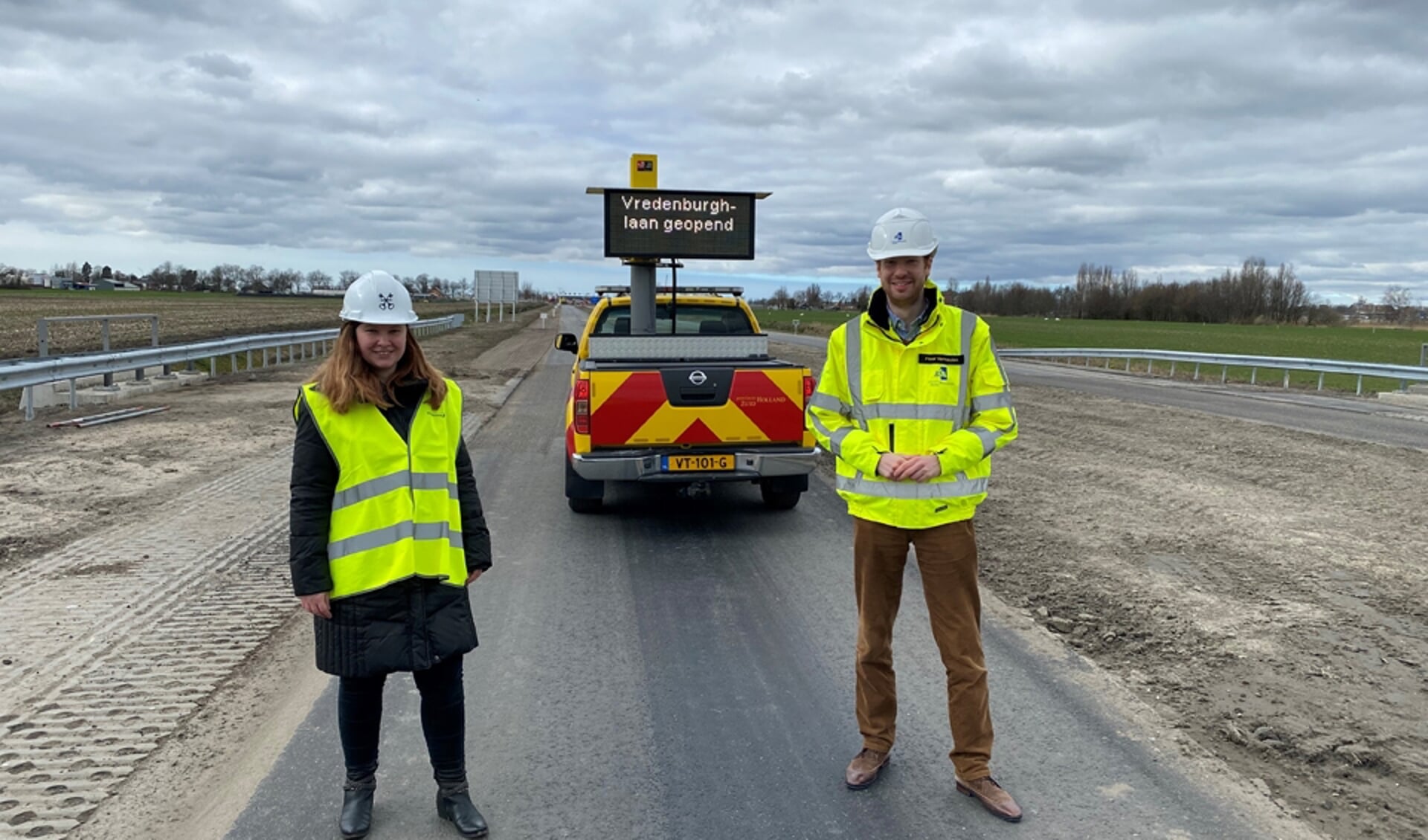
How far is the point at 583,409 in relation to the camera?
7441mm

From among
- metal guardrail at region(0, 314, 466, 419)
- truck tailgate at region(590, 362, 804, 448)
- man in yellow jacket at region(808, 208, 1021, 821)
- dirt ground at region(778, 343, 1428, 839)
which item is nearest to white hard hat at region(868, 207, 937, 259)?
man in yellow jacket at region(808, 208, 1021, 821)

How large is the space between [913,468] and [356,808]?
89.3 inches

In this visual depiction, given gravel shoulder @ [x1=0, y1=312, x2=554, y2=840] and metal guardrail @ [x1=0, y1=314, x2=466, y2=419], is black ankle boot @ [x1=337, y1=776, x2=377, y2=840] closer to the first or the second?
gravel shoulder @ [x1=0, y1=312, x2=554, y2=840]

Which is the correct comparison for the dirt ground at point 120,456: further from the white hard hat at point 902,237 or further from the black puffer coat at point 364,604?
the white hard hat at point 902,237

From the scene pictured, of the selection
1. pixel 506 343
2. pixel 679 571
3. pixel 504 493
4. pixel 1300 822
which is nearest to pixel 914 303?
pixel 1300 822

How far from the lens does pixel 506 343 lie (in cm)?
3909

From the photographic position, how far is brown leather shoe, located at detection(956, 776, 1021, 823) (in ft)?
11.3

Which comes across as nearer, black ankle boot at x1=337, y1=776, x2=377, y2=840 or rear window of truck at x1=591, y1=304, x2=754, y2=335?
black ankle boot at x1=337, y1=776, x2=377, y2=840

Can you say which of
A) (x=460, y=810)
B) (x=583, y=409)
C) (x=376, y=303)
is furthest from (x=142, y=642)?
(x=583, y=409)

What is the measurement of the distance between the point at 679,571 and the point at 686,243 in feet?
14.1

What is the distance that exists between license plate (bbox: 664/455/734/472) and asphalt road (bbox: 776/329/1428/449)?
34.2 feet

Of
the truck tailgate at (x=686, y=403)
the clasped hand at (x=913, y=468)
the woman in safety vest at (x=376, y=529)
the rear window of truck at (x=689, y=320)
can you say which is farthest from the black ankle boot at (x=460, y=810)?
the rear window of truck at (x=689, y=320)

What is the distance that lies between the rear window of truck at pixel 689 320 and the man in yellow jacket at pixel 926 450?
21.2ft

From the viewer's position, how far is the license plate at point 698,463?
7473mm
